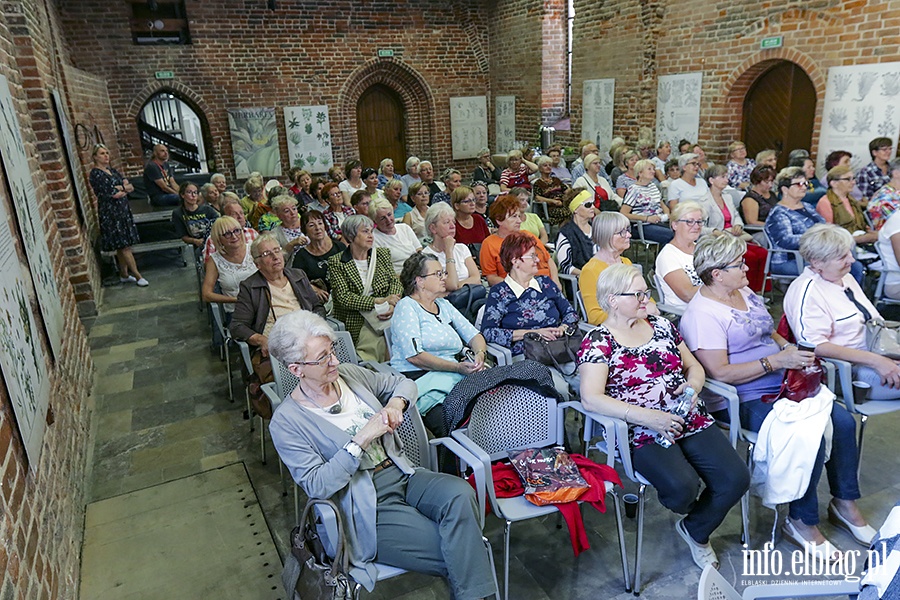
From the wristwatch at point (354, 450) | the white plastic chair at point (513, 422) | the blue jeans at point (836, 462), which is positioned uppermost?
the wristwatch at point (354, 450)

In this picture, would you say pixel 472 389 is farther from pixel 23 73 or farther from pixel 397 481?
pixel 23 73

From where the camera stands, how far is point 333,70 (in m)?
12.8

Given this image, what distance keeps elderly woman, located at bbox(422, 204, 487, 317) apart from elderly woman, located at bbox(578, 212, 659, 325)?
0.97 meters

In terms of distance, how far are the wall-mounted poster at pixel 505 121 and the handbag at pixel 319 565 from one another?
39.5 feet

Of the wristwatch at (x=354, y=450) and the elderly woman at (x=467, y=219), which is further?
the elderly woman at (x=467, y=219)

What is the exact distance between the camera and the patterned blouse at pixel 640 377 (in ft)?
9.30

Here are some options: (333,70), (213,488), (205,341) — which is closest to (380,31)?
(333,70)

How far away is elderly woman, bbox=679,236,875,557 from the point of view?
115 inches

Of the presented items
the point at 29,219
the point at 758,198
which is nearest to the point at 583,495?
the point at 29,219

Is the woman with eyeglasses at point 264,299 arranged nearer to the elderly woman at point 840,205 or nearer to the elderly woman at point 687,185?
the elderly woman at point 687,185

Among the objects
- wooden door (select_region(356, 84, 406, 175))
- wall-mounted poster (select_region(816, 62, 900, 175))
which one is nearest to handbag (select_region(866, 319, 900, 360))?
wall-mounted poster (select_region(816, 62, 900, 175))

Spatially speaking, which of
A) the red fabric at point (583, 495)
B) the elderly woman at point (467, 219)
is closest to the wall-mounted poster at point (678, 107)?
the elderly woman at point (467, 219)

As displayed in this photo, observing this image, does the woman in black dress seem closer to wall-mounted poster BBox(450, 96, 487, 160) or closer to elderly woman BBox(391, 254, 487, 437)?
elderly woman BBox(391, 254, 487, 437)

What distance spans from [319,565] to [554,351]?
1.73 m
